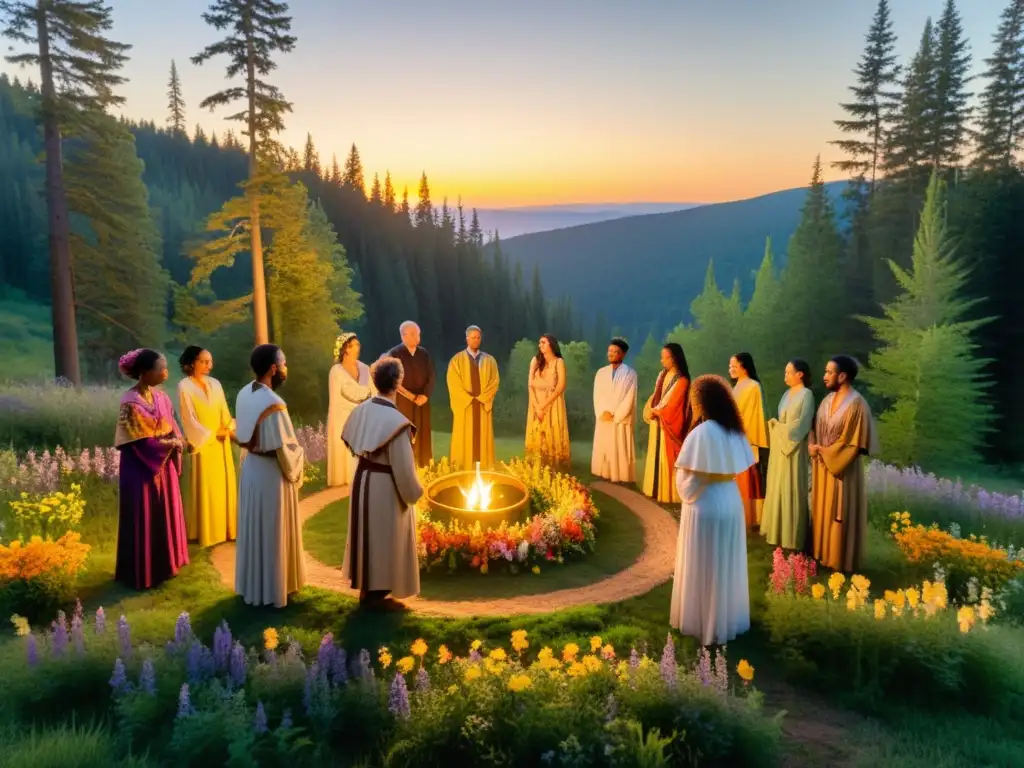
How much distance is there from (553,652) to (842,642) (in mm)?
2907

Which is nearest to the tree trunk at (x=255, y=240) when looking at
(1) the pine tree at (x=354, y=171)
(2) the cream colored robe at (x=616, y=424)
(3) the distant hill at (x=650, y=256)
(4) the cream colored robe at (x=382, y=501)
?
(2) the cream colored robe at (x=616, y=424)

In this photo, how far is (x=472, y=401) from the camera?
13055mm

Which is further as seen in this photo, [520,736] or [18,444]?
[18,444]

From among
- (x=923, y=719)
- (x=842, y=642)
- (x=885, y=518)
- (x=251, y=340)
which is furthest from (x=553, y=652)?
(x=251, y=340)

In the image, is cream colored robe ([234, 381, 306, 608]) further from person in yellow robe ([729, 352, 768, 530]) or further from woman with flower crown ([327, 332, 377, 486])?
person in yellow robe ([729, 352, 768, 530])

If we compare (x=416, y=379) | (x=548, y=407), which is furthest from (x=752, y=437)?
(x=416, y=379)

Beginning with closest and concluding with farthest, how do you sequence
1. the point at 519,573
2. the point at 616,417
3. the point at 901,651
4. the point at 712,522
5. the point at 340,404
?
the point at 901,651
the point at 712,522
the point at 519,573
the point at 340,404
the point at 616,417

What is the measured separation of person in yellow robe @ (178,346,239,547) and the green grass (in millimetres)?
1296

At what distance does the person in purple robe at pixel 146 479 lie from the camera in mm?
8328

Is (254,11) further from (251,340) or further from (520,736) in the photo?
(520,736)

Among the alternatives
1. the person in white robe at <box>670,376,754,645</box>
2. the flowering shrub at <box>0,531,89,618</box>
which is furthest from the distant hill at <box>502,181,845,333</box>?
the flowering shrub at <box>0,531,89,618</box>

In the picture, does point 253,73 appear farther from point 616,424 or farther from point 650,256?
point 650,256

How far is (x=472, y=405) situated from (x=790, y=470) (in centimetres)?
593

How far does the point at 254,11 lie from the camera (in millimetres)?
18094
